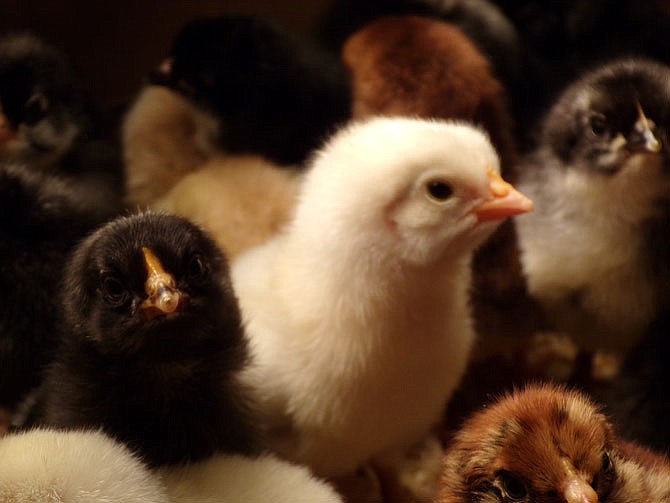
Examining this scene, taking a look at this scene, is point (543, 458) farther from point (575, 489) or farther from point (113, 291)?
point (113, 291)

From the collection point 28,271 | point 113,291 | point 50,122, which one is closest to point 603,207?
point 113,291

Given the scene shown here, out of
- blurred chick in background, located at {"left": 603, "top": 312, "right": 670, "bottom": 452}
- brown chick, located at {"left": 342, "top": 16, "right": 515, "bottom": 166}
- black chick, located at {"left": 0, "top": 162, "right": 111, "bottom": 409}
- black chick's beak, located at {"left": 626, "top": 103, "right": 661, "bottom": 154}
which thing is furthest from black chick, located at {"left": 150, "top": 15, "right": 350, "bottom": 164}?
blurred chick in background, located at {"left": 603, "top": 312, "right": 670, "bottom": 452}

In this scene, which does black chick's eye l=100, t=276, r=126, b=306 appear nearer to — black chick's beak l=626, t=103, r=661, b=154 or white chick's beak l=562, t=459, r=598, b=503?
white chick's beak l=562, t=459, r=598, b=503

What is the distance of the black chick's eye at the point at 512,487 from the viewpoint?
1125 mm

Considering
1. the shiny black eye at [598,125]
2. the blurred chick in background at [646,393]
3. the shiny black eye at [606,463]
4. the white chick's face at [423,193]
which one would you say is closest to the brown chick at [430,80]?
the shiny black eye at [598,125]

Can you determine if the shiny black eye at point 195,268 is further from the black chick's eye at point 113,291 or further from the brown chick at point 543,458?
the brown chick at point 543,458

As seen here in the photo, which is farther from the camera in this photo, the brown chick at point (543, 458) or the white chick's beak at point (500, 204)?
the white chick's beak at point (500, 204)

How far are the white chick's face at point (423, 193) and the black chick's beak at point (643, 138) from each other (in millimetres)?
286

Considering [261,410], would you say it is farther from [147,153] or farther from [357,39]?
[357,39]

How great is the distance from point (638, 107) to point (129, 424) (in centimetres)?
101

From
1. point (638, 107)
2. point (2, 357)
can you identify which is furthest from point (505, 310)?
point (2, 357)

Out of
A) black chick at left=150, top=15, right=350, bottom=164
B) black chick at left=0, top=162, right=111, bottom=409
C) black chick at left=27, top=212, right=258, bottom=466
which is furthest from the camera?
black chick at left=150, top=15, right=350, bottom=164

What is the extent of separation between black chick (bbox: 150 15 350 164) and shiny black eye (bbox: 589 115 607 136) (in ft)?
1.88

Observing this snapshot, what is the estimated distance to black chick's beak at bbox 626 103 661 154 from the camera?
153 centimetres
